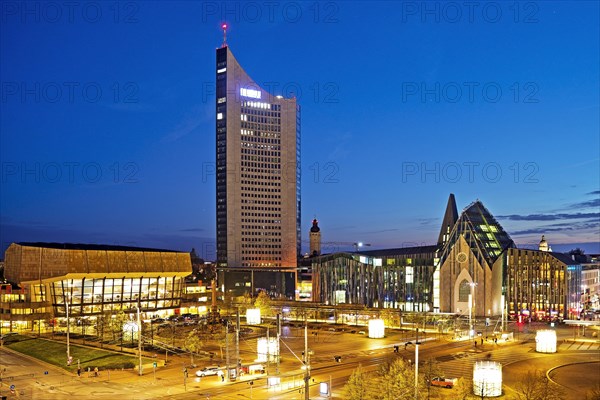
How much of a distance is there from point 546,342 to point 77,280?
9696cm

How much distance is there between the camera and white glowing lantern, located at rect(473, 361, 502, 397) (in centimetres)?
5452

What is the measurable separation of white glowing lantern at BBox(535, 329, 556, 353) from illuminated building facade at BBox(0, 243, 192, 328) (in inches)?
2897

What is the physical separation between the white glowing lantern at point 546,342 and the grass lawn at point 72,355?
5264 centimetres

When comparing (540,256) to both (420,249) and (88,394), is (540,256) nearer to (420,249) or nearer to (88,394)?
Result: (420,249)

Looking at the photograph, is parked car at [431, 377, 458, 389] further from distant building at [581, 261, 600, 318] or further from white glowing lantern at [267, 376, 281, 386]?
distant building at [581, 261, 600, 318]

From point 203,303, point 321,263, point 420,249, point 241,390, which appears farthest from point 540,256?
point 241,390

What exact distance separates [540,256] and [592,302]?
194 feet

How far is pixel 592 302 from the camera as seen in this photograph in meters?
183

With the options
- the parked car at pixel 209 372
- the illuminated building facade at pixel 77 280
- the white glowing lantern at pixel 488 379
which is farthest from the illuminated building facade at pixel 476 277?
the parked car at pixel 209 372

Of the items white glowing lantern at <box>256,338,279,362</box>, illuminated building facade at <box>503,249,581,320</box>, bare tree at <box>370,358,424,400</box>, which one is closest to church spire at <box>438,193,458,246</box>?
illuminated building facade at <box>503,249,581,320</box>

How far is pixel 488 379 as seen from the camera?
2169 inches

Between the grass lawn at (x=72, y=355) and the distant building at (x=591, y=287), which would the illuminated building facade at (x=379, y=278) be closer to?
the distant building at (x=591, y=287)

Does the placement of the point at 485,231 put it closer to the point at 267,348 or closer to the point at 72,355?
the point at 267,348

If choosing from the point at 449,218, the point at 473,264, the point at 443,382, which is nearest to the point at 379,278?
the point at 473,264
